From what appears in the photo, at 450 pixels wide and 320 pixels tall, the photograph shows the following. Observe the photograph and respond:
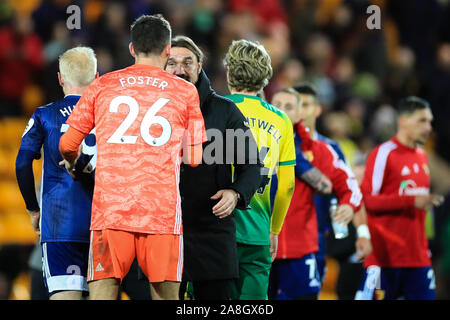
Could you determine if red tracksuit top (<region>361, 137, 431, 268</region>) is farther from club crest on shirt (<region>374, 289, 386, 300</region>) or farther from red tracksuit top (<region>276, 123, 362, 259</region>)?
red tracksuit top (<region>276, 123, 362, 259</region>)

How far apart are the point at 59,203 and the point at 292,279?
6.65ft

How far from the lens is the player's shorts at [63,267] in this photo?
16.1ft

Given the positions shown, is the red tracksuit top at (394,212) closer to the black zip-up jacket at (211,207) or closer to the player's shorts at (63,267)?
the black zip-up jacket at (211,207)

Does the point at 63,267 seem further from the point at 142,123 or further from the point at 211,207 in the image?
the point at 142,123

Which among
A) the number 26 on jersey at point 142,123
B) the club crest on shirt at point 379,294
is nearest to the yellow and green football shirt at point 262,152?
the number 26 on jersey at point 142,123

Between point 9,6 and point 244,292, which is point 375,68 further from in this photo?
point 244,292

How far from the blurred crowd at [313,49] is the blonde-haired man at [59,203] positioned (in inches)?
194

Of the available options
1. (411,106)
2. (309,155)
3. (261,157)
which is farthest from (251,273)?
(411,106)

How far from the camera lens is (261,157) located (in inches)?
198

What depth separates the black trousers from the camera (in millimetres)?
4543

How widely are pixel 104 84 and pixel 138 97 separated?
0.68ft

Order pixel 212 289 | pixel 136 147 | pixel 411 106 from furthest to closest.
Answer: pixel 411 106 < pixel 212 289 < pixel 136 147

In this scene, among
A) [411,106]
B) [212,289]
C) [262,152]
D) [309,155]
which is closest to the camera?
[212,289]

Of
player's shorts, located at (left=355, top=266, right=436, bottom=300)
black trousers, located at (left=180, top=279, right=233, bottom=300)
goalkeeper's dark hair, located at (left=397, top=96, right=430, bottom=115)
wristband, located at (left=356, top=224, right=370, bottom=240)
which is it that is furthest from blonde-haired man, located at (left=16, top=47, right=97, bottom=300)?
Answer: goalkeeper's dark hair, located at (left=397, top=96, right=430, bottom=115)
